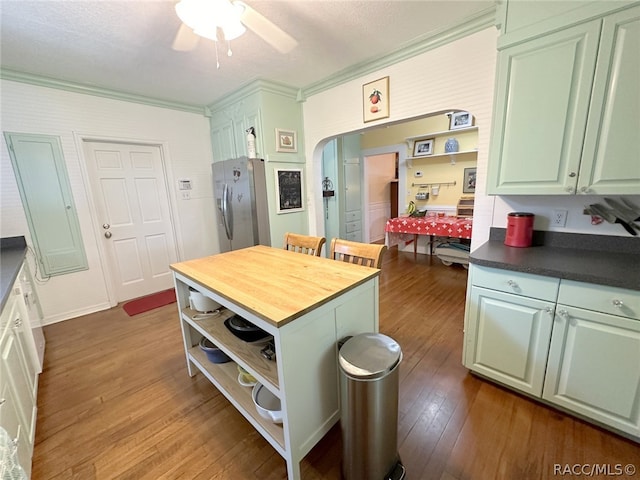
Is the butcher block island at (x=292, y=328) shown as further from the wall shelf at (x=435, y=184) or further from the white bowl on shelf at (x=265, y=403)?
the wall shelf at (x=435, y=184)

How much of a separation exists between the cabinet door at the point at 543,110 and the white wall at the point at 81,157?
3627 millimetres

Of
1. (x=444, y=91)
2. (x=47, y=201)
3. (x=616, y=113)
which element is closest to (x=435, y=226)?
(x=444, y=91)

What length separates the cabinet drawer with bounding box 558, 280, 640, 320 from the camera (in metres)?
1.16

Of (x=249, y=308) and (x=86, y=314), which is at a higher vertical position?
(x=249, y=308)

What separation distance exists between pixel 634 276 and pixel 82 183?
451cm

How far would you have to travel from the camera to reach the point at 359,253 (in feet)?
5.38

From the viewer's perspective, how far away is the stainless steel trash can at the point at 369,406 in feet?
3.32

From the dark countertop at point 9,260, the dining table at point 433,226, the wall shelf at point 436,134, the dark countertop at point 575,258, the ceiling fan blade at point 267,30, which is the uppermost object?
the ceiling fan blade at point 267,30

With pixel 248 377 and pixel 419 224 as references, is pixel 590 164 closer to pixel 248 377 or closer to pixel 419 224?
pixel 248 377

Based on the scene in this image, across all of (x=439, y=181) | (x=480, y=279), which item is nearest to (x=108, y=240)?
(x=480, y=279)

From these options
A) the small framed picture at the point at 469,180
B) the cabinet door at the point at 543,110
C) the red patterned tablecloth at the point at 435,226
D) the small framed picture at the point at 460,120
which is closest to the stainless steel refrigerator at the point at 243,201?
the red patterned tablecloth at the point at 435,226

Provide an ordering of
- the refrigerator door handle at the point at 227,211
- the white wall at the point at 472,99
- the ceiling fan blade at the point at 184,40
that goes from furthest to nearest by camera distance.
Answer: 1. the refrigerator door handle at the point at 227,211
2. the ceiling fan blade at the point at 184,40
3. the white wall at the point at 472,99

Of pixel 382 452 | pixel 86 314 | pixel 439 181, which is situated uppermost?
pixel 439 181

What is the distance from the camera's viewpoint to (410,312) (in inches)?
106
